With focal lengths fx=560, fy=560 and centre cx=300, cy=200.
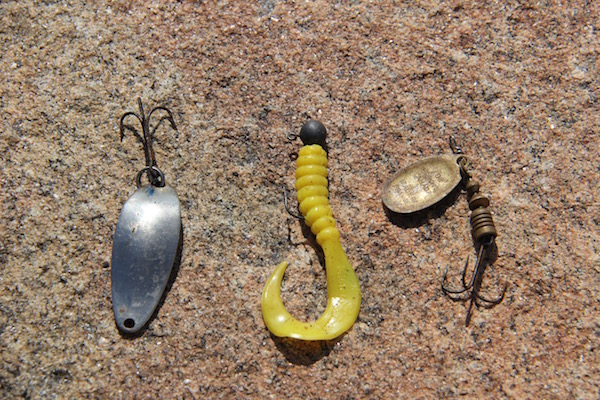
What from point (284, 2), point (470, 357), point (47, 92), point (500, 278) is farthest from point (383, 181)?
point (47, 92)

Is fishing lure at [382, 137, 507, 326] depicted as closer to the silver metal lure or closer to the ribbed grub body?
the ribbed grub body

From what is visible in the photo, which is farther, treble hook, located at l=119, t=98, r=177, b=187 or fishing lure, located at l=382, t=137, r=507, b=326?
treble hook, located at l=119, t=98, r=177, b=187

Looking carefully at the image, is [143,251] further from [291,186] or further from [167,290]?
[291,186]

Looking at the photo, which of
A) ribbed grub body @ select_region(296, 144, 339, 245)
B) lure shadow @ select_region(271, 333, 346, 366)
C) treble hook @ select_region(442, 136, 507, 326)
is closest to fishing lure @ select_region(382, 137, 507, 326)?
treble hook @ select_region(442, 136, 507, 326)

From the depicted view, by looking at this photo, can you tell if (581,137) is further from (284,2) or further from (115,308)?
(115,308)

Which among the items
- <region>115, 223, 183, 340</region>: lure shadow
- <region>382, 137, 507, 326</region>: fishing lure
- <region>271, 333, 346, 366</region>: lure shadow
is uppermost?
<region>382, 137, 507, 326</region>: fishing lure

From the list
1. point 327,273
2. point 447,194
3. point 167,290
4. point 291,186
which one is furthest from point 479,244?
point 167,290

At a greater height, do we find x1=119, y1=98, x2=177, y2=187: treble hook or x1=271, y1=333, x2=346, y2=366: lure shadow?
x1=119, y1=98, x2=177, y2=187: treble hook
